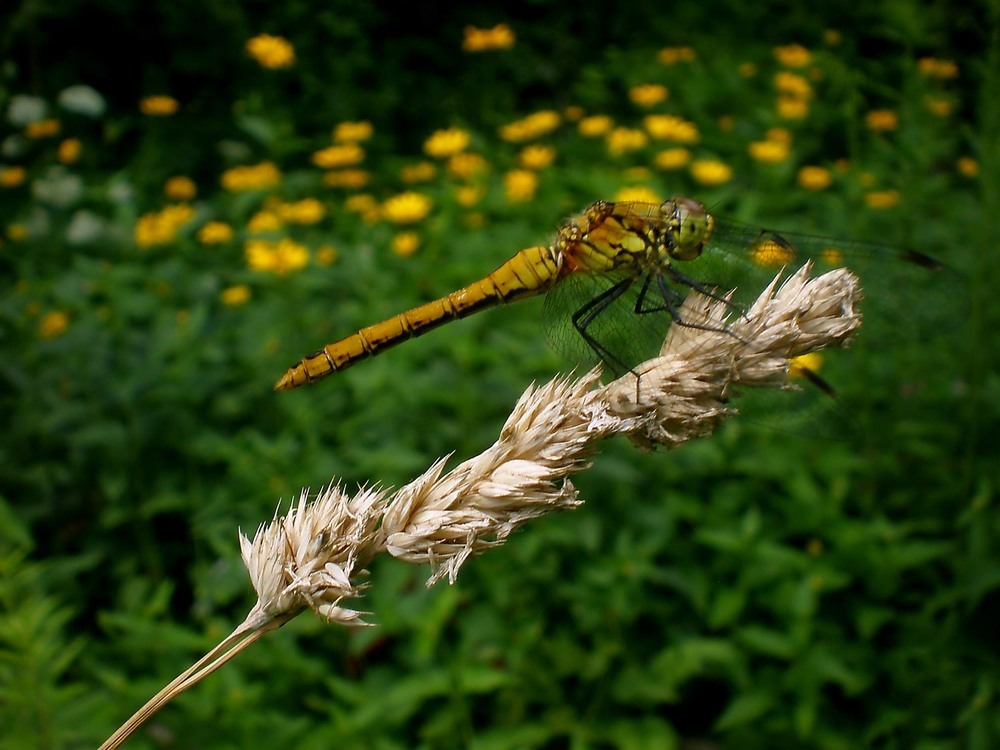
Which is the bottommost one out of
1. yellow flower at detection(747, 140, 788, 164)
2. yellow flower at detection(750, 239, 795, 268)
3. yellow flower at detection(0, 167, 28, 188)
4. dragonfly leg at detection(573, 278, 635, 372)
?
yellow flower at detection(747, 140, 788, 164)

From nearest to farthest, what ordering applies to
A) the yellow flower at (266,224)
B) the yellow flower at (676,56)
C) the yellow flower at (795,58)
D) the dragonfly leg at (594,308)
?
the dragonfly leg at (594,308), the yellow flower at (266,224), the yellow flower at (795,58), the yellow flower at (676,56)

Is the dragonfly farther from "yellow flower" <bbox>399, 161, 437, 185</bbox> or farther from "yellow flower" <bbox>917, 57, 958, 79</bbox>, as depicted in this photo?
"yellow flower" <bbox>399, 161, 437, 185</bbox>

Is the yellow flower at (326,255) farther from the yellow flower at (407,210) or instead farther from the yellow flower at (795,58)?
the yellow flower at (795,58)

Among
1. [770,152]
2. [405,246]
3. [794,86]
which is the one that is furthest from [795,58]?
[405,246]

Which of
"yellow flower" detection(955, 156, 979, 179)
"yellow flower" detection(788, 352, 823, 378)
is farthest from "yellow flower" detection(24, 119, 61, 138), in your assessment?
"yellow flower" detection(955, 156, 979, 179)

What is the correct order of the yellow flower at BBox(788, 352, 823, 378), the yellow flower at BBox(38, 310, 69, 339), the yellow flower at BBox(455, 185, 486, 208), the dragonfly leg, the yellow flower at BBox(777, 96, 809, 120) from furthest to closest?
the yellow flower at BBox(777, 96, 809, 120) < the yellow flower at BBox(455, 185, 486, 208) < the yellow flower at BBox(38, 310, 69, 339) < the dragonfly leg < the yellow flower at BBox(788, 352, 823, 378)

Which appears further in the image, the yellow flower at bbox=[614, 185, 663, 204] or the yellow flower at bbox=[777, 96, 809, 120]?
the yellow flower at bbox=[777, 96, 809, 120]

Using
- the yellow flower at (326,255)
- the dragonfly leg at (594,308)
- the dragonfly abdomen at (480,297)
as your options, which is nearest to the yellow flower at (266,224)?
the yellow flower at (326,255)
